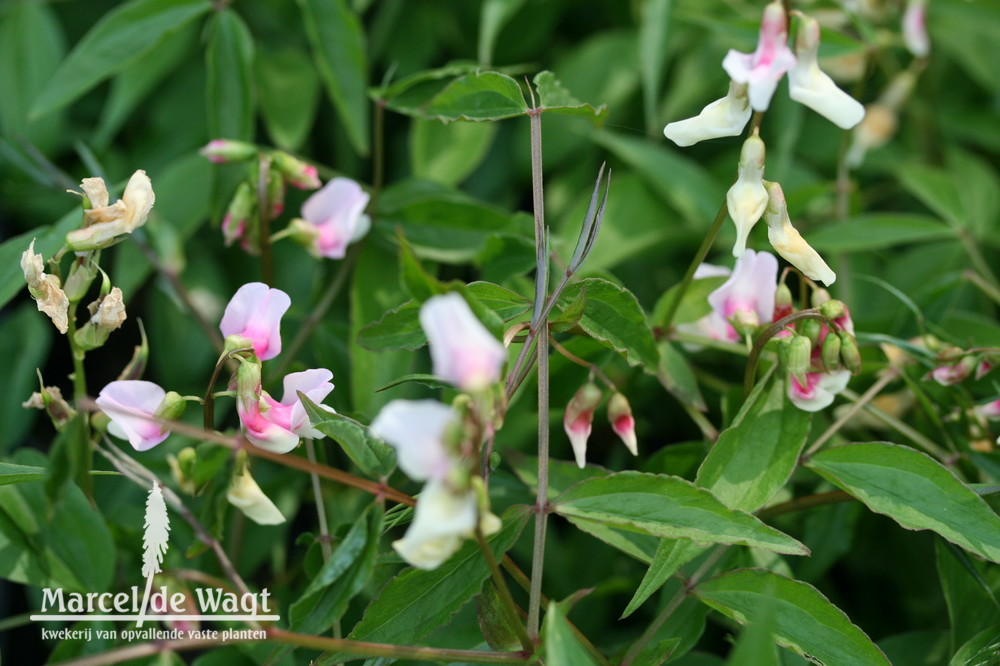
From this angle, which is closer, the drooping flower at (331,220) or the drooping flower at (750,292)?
the drooping flower at (750,292)

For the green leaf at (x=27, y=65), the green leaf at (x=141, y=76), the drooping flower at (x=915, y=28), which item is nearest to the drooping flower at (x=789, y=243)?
the drooping flower at (x=915, y=28)

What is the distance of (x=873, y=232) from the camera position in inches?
50.2

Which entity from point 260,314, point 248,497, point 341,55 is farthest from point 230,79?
point 248,497

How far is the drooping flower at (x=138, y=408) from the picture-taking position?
29.8 inches

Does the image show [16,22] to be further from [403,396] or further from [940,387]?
[940,387]

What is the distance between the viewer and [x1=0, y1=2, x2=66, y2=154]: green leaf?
1379 millimetres

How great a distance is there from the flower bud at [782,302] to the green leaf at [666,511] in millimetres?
280

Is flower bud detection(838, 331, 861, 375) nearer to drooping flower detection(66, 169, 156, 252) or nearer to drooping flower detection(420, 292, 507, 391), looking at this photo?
drooping flower detection(420, 292, 507, 391)

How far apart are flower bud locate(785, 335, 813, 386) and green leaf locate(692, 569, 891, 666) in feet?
0.59

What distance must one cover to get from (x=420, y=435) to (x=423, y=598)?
10.5 inches

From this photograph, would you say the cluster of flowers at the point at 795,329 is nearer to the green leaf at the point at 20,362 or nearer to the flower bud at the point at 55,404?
the flower bud at the point at 55,404

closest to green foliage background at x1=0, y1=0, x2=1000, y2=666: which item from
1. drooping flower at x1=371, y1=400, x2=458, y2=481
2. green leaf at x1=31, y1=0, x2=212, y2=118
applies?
green leaf at x1=31, y1=0, x2=212, y2=118

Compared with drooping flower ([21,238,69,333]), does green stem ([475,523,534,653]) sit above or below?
below

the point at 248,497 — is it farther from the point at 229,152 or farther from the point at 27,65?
the point at 27,65
